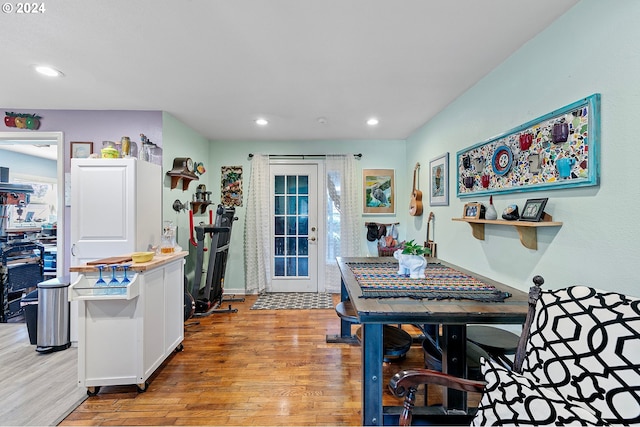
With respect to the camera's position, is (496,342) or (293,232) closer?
(496,342)

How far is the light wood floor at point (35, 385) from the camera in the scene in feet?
6.02

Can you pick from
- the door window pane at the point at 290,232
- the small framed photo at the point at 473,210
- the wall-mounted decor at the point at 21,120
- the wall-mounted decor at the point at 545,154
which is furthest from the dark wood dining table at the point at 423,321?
the wall-mounted decor at the point at 21,120

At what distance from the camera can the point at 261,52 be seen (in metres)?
1.94

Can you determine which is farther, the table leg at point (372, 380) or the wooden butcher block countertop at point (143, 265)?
the wooden butcher block countertop at point (143, 265)

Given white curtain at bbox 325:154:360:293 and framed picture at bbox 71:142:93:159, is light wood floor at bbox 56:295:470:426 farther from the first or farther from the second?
framed picture at bbox 71:142:93:159

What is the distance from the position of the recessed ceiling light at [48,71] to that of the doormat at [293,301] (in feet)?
9.97

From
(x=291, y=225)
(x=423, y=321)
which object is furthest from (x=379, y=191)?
(x=423, y=321)

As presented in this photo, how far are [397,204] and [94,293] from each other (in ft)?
12.4

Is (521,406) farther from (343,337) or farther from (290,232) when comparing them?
(290,232)

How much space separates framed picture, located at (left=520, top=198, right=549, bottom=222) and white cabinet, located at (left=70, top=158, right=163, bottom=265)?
2835 mm

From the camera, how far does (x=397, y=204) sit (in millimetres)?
4461

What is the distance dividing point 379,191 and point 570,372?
11.8ft

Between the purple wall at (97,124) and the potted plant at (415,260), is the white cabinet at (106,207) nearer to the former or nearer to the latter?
the purple wall at (97,124)

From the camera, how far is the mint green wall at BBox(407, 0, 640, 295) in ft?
4.04
